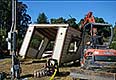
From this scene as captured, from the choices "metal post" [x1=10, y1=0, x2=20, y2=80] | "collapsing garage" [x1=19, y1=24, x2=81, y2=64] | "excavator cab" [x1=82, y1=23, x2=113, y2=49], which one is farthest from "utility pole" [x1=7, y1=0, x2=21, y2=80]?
"collapsing garage" [x1=19, y1=24, x2=81, y2=64]

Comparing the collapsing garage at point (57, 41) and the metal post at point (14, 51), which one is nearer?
the metal post at point (14, 51)

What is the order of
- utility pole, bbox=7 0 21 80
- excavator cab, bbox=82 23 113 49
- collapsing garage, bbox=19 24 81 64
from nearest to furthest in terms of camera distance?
utility pole, bbox=7 0 21 80
excavator cab, bbox=82 23 113 49
collapsing garage, bbox=19 24 81 64

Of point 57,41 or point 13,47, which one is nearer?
point 13,47

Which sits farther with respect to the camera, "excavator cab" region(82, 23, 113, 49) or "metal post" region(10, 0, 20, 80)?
"excavator cab" region(82, 23, 113, 49)

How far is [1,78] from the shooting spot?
44.8ft

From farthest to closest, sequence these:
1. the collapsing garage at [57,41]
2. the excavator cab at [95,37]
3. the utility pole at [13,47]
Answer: the collapsing garage at [57,41] < the excavator cab at [95,37] < the utility pole at [13,47]

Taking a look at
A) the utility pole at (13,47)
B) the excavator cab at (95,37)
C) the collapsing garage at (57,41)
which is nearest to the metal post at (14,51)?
the utility pole at (13,47)

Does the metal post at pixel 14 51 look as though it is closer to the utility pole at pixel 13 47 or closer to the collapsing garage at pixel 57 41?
the utility pole at pixel 13 47

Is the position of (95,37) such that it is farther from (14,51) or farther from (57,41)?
(57,41)

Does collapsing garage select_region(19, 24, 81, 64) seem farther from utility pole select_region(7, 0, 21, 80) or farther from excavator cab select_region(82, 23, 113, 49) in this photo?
utility pole select_region(7, 0, 21, 80)

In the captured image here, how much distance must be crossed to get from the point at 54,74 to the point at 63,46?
6.77 metres

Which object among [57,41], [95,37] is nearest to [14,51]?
[95,37]

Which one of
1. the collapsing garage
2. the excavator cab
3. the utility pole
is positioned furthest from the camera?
the collapsing garage

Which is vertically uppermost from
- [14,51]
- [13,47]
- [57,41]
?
[57,41]
